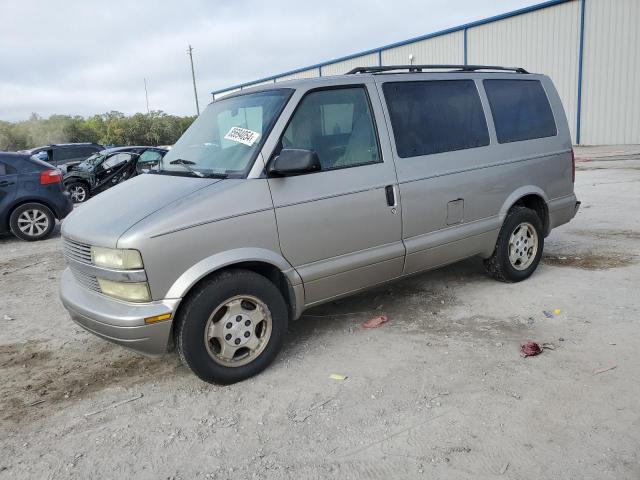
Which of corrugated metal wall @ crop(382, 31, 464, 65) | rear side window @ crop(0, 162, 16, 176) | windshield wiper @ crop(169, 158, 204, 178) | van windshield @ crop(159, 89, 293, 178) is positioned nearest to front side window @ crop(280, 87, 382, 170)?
van windshield @ crop(159, 89, 293, 178)

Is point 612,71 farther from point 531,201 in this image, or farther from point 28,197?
point 28,197

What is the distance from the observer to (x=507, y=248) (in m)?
4.91

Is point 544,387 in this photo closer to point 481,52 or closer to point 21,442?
point 21,442

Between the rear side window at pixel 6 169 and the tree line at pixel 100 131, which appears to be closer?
the rear side window at pixel 6 169

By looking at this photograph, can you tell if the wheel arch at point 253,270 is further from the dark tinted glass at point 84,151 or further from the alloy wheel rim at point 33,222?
the dark tinted glass at point 84,151

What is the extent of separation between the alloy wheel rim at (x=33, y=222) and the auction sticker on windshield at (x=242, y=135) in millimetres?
6559

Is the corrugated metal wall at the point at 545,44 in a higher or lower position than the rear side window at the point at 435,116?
higher

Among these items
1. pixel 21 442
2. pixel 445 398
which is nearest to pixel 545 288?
pixel 445 398

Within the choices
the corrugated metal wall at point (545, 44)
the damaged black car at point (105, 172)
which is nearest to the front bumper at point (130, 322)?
the damaged black car at point (105, 172)

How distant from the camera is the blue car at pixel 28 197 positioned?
28.2 feet

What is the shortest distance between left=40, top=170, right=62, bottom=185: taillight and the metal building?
62.7 feet

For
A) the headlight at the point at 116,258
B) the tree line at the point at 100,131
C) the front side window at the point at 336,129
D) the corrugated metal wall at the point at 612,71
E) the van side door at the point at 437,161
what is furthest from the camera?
the tree line at the point at 100,131

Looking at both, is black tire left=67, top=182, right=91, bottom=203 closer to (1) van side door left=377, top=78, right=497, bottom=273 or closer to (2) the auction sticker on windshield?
(2) the auction sticker on windshield

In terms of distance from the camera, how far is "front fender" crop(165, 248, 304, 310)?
10.2 feet
